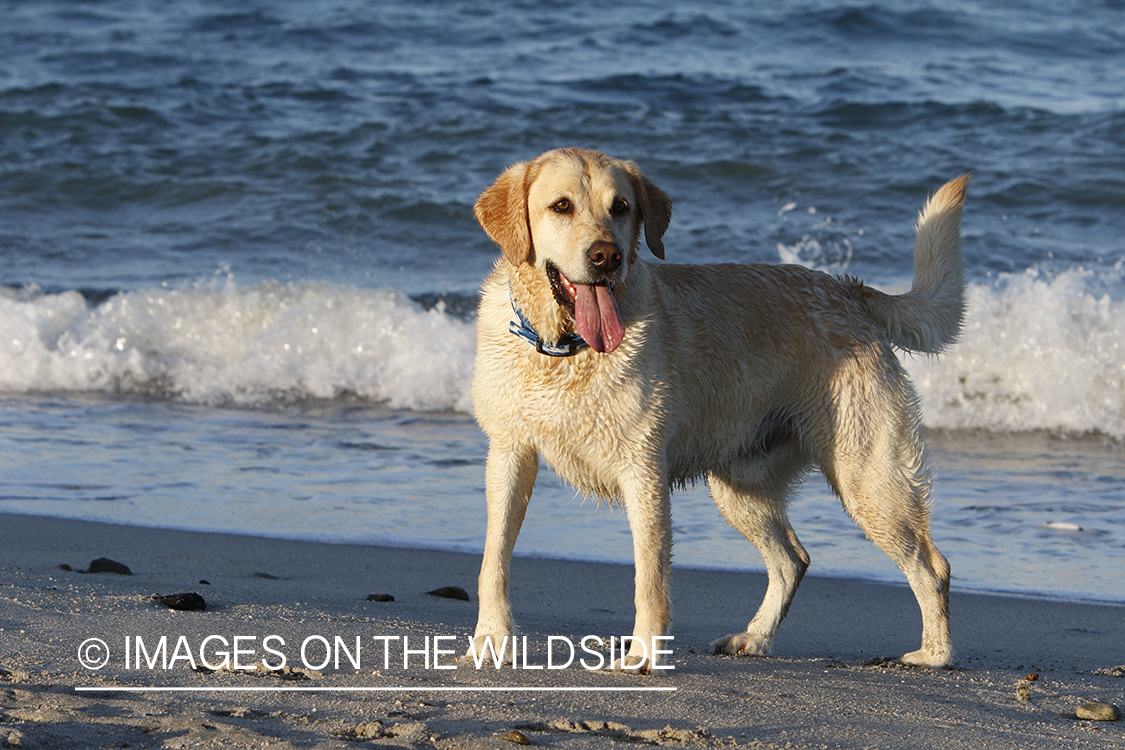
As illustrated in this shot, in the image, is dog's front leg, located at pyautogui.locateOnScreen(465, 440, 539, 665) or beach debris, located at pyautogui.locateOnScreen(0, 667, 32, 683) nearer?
beach debris, located at pyautogui.locateOnScreen(0, 667, 32, 683)

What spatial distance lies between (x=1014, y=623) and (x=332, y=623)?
274cm

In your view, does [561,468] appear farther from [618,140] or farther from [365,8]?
[365,8]

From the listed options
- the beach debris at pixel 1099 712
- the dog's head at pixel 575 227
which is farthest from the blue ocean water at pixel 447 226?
the dog's head at pixel 575 227

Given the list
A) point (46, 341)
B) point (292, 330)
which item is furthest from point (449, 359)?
point (46, 341)

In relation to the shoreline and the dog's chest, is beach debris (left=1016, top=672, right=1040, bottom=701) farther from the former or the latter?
the dog's chest

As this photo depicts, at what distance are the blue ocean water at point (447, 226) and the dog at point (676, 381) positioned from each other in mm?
1205

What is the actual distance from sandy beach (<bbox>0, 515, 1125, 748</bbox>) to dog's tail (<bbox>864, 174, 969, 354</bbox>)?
1199 millimetres

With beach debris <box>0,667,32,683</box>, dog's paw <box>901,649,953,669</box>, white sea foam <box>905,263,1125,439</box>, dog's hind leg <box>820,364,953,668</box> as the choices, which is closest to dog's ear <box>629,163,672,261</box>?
dog's hind leg <box>820,364,953,668</box>

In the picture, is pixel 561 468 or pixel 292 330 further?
pixel 292 330

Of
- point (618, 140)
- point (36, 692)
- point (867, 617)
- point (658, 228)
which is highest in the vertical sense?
point (618, 140)

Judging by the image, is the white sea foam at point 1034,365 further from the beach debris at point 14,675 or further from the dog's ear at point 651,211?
the beach debris at point 14,675

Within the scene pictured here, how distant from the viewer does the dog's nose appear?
3.63m

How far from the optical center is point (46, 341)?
32.4ft

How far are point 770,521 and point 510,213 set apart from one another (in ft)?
5.50
